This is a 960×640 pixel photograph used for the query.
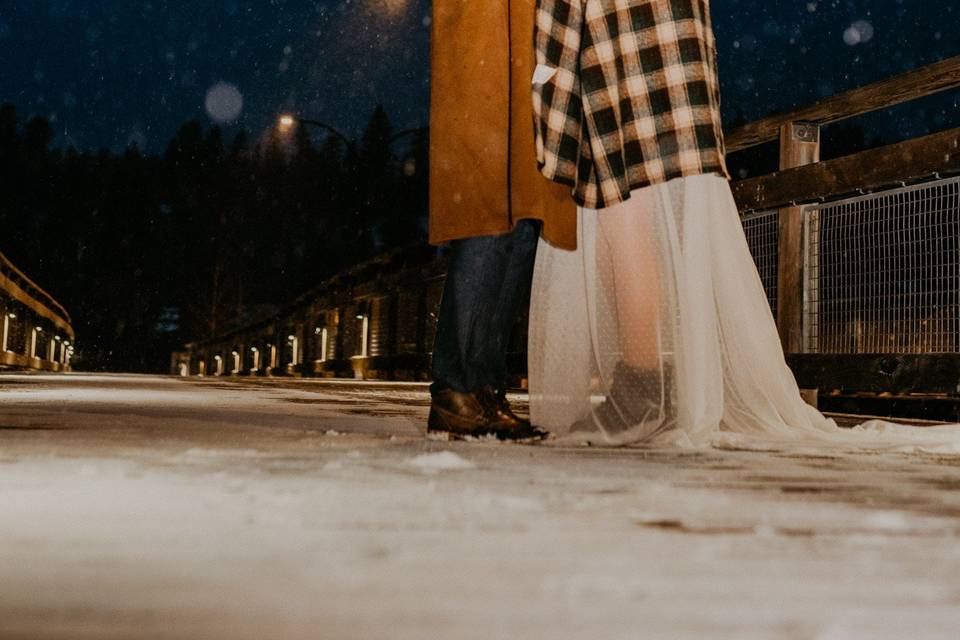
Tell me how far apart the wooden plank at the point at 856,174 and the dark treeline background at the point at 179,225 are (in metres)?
46.3

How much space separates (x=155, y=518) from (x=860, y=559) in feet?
2.46

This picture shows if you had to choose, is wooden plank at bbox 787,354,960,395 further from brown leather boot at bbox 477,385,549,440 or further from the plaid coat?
brown leather boot at bbox 477,385,549,440

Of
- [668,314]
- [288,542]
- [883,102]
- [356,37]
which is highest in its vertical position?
[356,37]

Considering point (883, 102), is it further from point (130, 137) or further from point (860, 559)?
point (130, 137)

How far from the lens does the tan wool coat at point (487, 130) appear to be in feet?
9.17

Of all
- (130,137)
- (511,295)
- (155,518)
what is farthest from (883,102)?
(130,137)

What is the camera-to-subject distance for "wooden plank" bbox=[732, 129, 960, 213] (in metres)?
4.30

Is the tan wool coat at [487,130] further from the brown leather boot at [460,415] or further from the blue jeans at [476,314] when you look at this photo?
the brown leather boot at [460,415]

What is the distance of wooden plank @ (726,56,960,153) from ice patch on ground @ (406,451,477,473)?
11.9 feet

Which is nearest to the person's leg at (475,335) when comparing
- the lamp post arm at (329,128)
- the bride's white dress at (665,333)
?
the bride's white dress at (665,333)

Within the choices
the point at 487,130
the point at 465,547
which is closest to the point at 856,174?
the point at 487,130

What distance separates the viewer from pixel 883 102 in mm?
5031

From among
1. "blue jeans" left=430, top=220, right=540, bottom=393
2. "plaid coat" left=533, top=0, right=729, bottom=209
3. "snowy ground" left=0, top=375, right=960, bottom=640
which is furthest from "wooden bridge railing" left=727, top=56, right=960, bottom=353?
"snowy ground" left=0, top=375, right=960, bottom=640

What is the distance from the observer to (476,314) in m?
2.79
